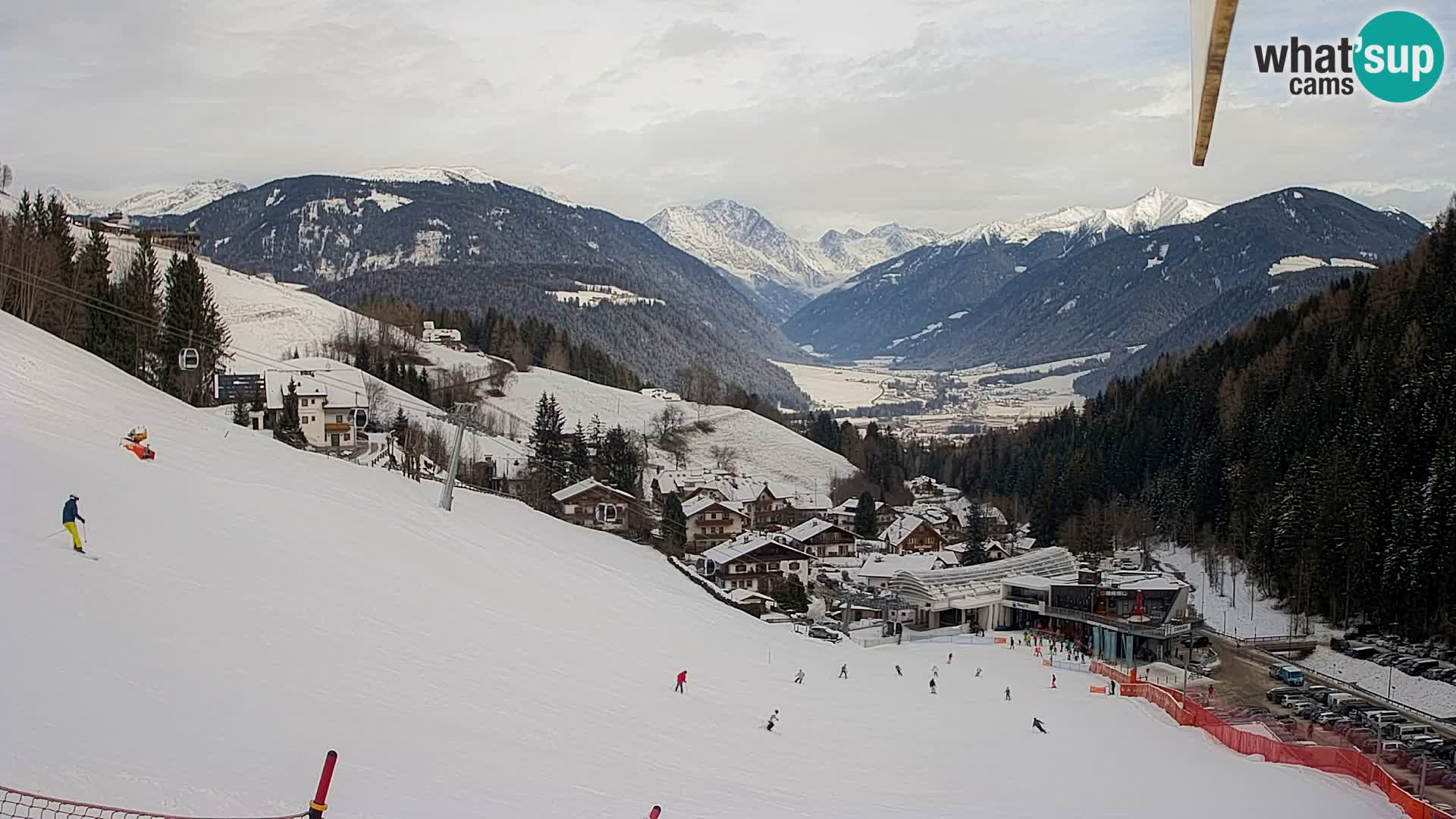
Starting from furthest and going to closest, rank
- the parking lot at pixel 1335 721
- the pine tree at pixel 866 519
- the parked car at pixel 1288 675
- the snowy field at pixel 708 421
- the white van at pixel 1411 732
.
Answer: the snowy field at pixel 708 421 < the pine tree at pixel 866 519 < the parked car at pixel 1288 675 < the white van at pixel 1411 732 < the parking lot at pixel 1335 721

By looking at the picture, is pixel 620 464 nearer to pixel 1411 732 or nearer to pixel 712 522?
pixel 712 522

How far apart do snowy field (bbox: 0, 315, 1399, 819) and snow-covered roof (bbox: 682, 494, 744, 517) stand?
3171cm

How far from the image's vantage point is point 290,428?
47438mm

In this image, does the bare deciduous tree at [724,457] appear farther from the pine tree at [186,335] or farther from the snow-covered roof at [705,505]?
the pine tree at [186,335]

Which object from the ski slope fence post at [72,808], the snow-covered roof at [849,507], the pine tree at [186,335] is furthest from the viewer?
the snow-covered roof at [849,507]

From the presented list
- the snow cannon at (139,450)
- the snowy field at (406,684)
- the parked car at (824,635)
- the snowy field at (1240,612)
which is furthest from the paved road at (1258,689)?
the snow cannon at (139,450)

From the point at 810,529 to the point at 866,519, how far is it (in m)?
11.9

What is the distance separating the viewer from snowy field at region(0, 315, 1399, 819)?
963cm

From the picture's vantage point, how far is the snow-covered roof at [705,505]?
62719 millimetres

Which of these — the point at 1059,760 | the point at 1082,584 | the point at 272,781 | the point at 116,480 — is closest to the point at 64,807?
the point at 272,781

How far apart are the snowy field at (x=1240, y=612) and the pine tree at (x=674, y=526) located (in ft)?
79.0

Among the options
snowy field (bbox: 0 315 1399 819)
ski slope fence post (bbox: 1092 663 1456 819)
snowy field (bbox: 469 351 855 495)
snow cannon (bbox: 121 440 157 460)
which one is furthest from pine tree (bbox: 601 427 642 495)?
snow cannon (bbox: 121 440 157 460)

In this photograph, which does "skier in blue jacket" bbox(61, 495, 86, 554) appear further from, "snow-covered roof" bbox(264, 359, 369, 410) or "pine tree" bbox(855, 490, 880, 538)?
"pine tree" bbox(855, 490, 880, 538)

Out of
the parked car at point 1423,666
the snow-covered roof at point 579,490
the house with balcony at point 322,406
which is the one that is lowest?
the parked car at point 1423,666
